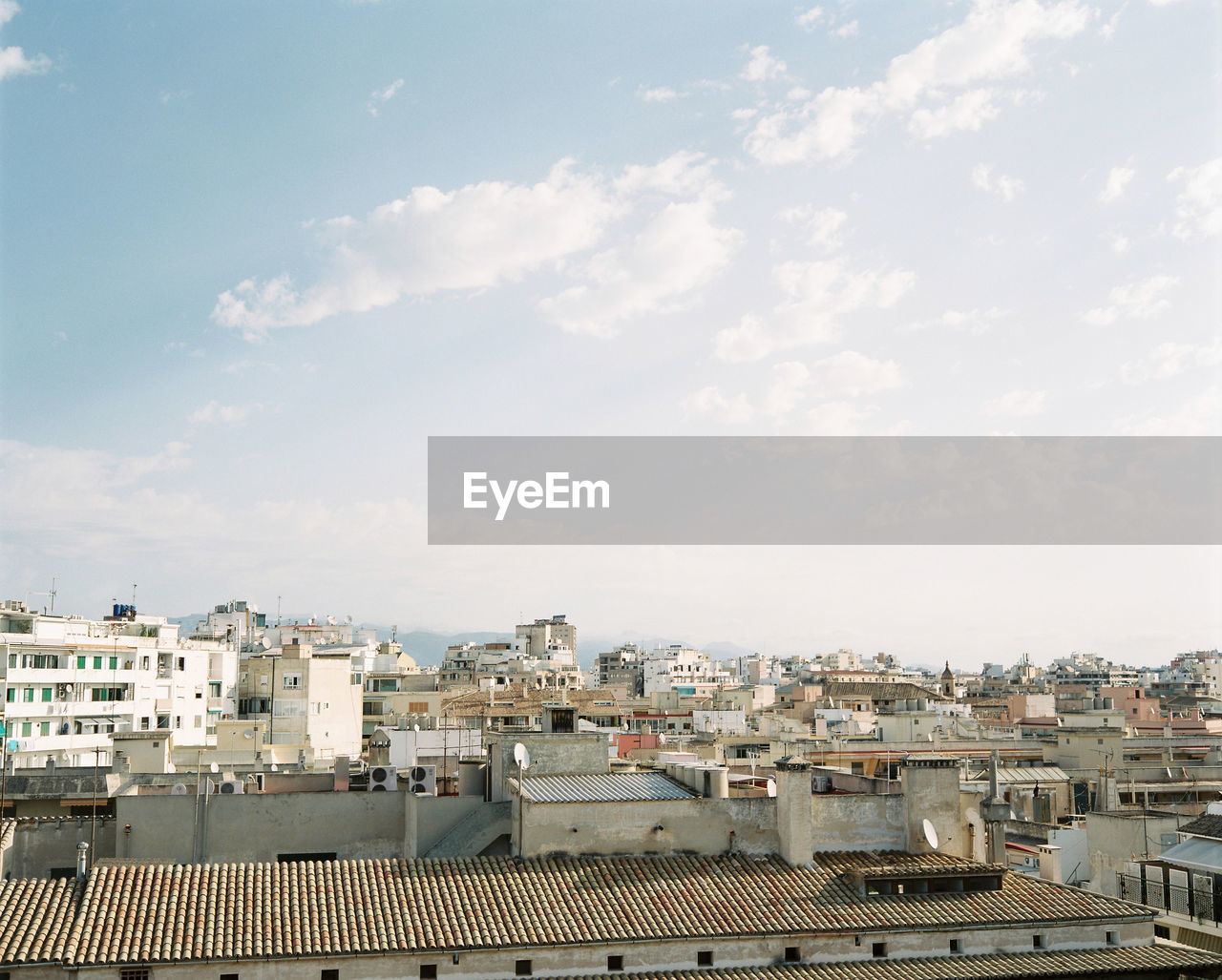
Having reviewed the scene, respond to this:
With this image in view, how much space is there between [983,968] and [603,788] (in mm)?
10251

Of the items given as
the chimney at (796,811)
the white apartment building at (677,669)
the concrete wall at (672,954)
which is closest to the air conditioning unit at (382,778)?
the concrete wall at (672,954)

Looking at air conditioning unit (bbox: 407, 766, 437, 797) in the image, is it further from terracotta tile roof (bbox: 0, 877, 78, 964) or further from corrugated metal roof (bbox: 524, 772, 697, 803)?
terracotta tile roof (bbox: 0, 877, 78, 964)

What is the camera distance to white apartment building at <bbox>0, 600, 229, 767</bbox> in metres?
54.3

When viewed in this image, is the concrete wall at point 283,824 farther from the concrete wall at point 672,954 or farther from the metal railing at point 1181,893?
the metal railing at point 1181,893

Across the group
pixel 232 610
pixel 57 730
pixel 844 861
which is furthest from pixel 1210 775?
pixel 232 610

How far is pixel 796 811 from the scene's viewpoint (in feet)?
97.5

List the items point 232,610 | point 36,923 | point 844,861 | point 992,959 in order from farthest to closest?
point 232,610 → point 844,861 → point 992,959 → point 36,923

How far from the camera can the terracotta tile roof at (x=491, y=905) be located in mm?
24438

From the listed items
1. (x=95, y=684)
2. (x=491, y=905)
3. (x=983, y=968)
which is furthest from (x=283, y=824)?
(x=95, y=684)

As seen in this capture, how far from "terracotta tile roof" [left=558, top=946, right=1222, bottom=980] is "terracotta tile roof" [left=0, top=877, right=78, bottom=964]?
1047cm

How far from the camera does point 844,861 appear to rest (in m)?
29.8

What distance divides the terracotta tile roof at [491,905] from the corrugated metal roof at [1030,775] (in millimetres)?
31850

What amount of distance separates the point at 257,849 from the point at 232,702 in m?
42.0

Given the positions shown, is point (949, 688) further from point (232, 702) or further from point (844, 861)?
point (844, 861)
